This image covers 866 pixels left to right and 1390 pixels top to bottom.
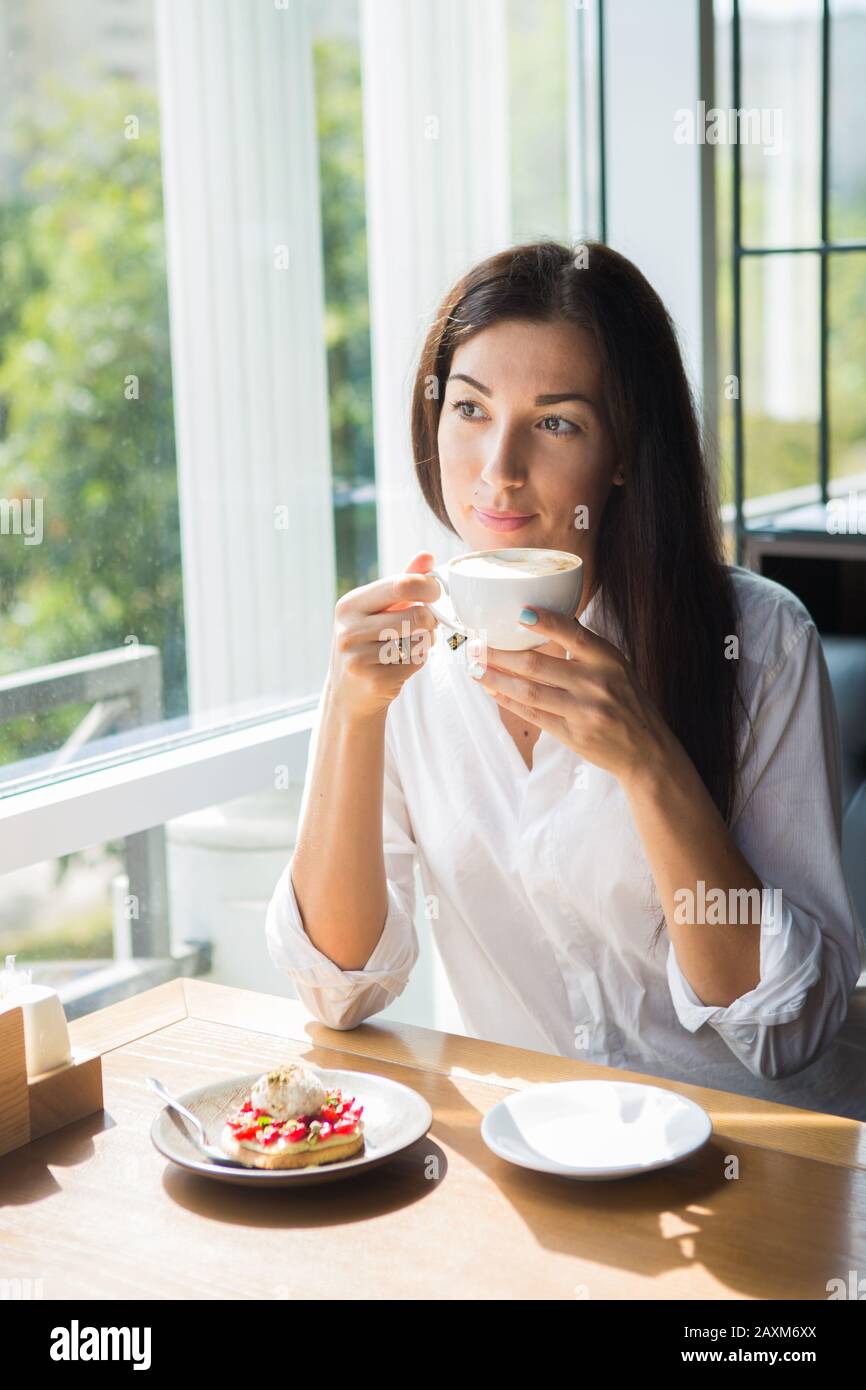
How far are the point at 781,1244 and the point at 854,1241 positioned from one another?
0.17ft

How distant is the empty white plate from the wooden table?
0.02 m

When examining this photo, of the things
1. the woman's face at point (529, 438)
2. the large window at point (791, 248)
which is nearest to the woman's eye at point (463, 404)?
the woman's face at point (529, 438)

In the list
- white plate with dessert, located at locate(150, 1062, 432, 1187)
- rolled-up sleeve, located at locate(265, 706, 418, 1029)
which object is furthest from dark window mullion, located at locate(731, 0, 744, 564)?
white plate with dessert, located at locate(150, 1062, 432, 1187)

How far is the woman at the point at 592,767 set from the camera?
1353 millimetres

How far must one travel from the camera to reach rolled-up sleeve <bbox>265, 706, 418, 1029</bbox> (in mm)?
1387

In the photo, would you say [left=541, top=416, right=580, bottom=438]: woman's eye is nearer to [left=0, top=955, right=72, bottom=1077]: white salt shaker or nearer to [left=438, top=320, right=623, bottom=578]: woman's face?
[left=438, top=320, right=623, bottom=578]: woman's face

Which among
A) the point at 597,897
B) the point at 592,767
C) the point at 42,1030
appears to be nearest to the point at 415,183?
the point at 592,767

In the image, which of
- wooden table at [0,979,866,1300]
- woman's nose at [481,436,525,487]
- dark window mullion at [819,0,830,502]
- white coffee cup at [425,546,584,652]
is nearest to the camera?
wooden table at [0,979,866,1300]

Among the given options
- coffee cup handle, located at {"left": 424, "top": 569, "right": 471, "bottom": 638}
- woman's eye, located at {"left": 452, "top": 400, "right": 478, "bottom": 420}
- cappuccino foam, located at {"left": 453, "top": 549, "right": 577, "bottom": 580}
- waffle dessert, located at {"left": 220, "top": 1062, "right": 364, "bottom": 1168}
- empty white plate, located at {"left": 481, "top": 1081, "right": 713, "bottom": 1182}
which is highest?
woman's eye, located at {"left": 452, "top": 400, "right": 478, "bottom": 420}

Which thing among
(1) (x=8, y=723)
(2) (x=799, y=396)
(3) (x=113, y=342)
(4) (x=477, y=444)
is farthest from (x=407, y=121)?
(2) (x=799, y=396)

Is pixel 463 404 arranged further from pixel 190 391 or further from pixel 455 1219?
pixel 455 1219

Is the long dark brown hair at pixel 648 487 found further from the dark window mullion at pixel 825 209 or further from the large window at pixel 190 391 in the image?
the dark window mullion at pixel 825 209

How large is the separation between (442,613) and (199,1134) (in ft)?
1.60

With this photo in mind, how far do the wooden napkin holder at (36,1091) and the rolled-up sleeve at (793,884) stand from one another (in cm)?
57
